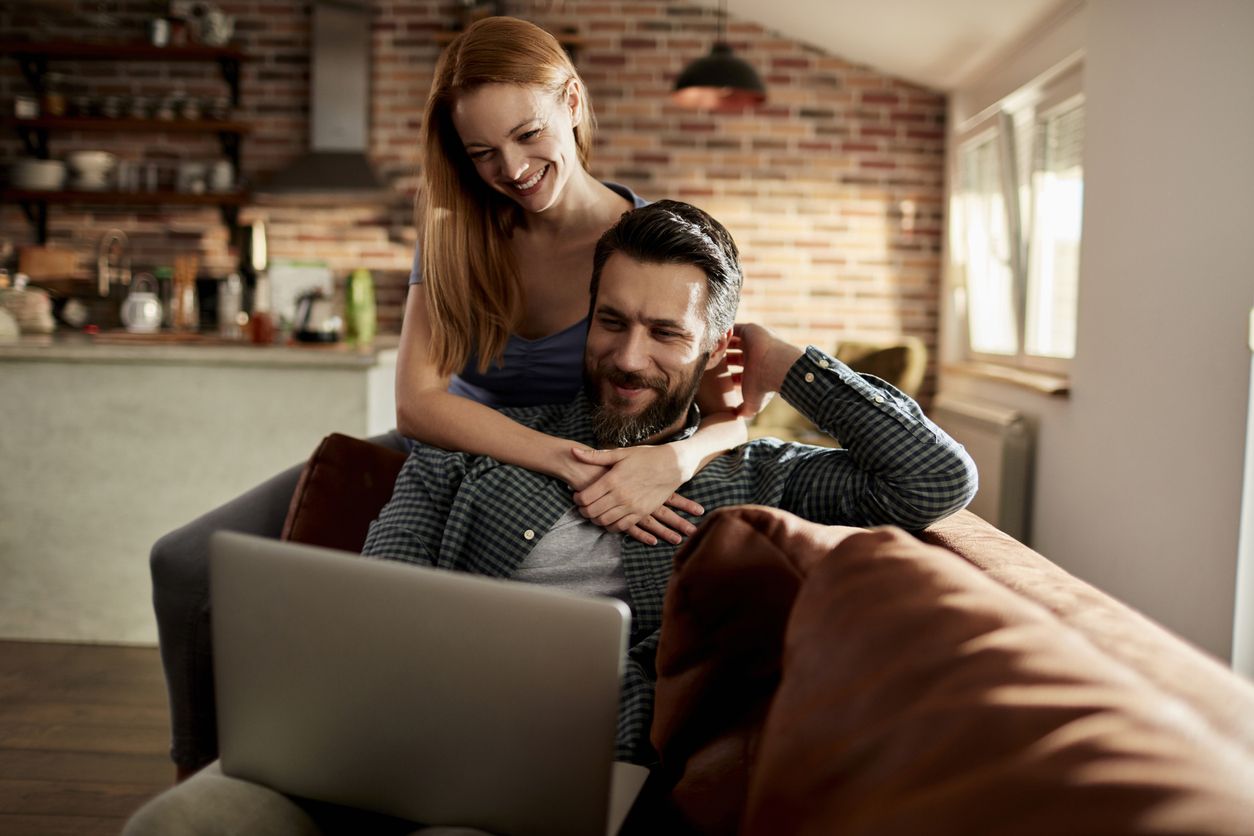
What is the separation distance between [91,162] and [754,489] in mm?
4991

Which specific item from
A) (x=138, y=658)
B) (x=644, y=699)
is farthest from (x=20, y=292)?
(x=644, y=699)

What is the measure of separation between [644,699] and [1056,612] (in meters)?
0.54

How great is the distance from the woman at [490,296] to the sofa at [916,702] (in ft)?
1.68

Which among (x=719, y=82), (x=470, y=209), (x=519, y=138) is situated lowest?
(x=470, y=209)

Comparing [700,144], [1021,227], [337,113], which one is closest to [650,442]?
[1021,227]

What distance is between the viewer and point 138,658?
3.31 m

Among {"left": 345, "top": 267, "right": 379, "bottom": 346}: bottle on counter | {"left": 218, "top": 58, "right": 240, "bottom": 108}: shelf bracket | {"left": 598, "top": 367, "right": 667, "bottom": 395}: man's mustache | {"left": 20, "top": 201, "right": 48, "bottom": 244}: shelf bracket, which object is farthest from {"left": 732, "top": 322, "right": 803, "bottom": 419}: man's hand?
{"left": 20, "top": 201, "right": 48, "bottom": 244}: shelf bracket

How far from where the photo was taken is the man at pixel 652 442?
141 centimetres

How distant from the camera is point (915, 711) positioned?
1.99ft

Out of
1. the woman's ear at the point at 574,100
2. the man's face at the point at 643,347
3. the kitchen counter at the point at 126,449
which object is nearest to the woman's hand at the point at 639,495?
the man's face at the point at 643,347

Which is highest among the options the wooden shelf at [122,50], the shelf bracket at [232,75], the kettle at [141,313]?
the wooden shelf at [122,50]

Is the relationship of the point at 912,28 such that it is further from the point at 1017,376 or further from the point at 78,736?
the point at 78,736

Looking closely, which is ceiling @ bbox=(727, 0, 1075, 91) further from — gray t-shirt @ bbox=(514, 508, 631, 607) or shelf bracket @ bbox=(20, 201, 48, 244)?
shelf bracket @ bbox=(20, 201, 48, 244)

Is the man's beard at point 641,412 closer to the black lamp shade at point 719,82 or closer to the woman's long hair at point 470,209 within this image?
the woman's long hair at point 470,209
